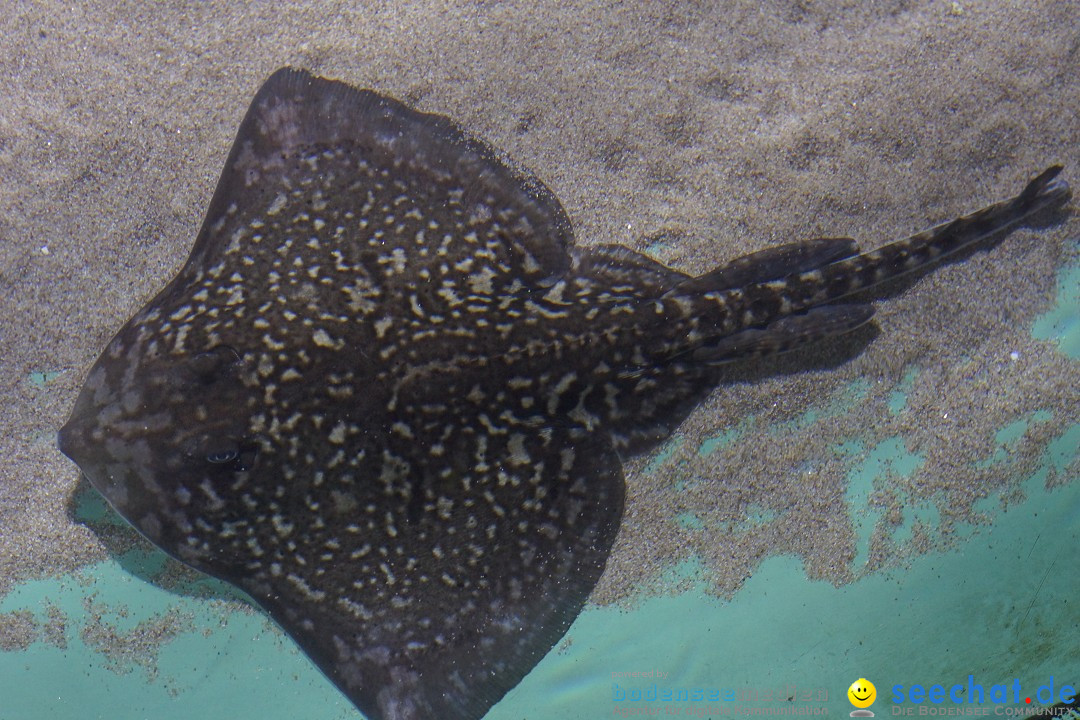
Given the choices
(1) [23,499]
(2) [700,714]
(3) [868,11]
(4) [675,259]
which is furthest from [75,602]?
(3) [868,11]

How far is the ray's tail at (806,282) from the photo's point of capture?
3391 millimetres

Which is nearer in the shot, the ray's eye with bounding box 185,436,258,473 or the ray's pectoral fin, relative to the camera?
the ray's eye with bounding box 185,436,258,473

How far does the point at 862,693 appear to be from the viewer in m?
3.85

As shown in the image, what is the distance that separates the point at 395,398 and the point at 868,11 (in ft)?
11.1

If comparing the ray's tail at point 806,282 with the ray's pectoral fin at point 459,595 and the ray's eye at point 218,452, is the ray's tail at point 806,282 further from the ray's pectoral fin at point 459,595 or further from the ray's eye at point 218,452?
the ray's eye at point 218,452

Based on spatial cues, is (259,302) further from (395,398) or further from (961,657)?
(961,657)

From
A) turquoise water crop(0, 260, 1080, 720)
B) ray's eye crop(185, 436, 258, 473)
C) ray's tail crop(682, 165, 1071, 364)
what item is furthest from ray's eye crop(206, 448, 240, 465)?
ray's tail crop(682, 165, 1071, 364)

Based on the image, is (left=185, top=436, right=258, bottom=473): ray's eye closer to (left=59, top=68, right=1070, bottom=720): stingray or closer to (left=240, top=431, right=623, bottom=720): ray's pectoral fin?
(left=59, top=68, right=1070, bottom=720): stingray

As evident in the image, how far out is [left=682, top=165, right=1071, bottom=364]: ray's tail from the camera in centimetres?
339

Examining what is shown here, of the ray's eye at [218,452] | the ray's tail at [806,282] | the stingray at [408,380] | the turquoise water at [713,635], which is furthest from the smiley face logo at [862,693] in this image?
the ray's eye at [218,452]

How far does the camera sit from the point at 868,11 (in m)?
3.99

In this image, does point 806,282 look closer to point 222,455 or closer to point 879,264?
point 879,264

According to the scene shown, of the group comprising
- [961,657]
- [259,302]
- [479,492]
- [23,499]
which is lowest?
[961,657]

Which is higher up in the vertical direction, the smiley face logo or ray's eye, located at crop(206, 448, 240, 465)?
ray's eye, located at crop(206, 448, 240, 465)
